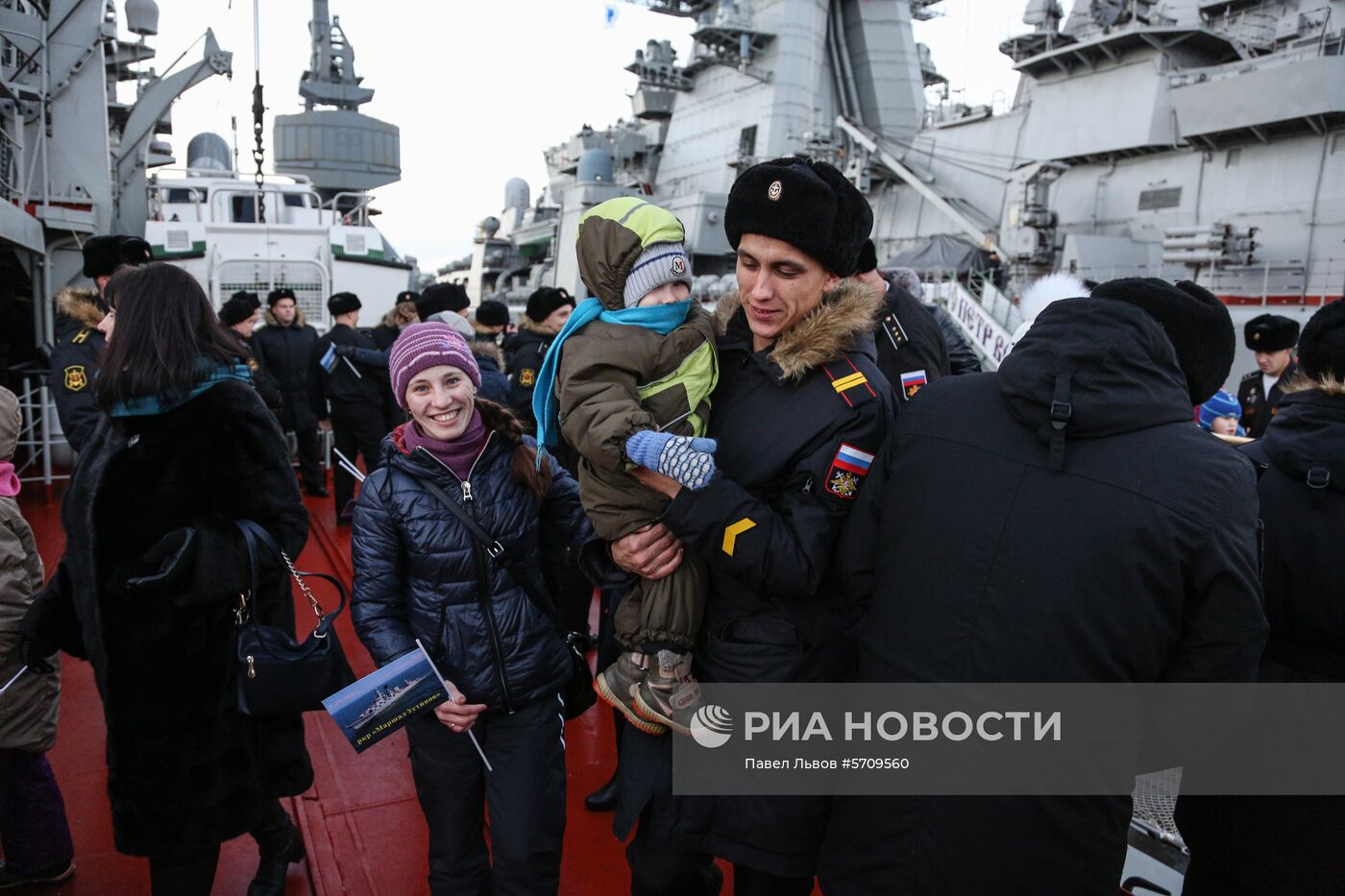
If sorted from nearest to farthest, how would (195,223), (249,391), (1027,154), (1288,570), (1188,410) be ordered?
(1188,410) → (1288,570) → (249,391) → (195,223) → (1027,154)

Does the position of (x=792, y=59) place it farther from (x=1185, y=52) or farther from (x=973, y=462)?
(x=973, y=462)

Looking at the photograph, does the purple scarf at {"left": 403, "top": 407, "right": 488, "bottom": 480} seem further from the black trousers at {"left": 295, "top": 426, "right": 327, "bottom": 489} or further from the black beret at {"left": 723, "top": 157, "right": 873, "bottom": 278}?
the black trousers at {"left": 295, "top": 426, "right": 327, "bottom": 489}

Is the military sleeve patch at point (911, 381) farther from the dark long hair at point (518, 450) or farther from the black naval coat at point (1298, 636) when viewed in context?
the dark long hair at point (518, 450)

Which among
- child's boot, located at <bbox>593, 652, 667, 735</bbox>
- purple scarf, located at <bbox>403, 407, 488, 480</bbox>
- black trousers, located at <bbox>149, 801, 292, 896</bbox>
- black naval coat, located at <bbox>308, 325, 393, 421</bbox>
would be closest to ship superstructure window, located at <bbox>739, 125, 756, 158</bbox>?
black naval coat, located at <bbox>308, 325, 393, 421</bbox>

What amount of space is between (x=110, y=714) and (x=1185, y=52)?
20.8 meters

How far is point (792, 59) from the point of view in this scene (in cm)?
2416

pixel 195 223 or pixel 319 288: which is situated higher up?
pixel 195 223

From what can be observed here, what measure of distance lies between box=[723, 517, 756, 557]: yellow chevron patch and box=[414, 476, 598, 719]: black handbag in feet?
2.94

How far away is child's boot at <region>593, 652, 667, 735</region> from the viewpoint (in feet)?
6.77

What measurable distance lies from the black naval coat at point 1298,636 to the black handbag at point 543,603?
1.76 metres

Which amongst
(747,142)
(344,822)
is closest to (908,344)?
(344,822)

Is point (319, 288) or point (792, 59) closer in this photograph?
point (319, 288)

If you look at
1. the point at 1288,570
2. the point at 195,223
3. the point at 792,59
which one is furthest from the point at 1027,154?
the point at 1288,570

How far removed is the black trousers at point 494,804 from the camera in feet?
7.85
